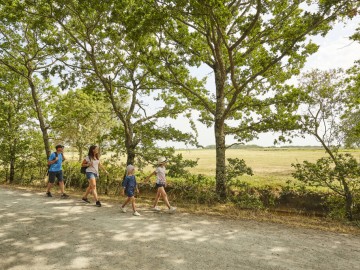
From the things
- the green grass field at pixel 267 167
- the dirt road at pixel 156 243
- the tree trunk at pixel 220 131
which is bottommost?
the dirt road at pixel 156 243

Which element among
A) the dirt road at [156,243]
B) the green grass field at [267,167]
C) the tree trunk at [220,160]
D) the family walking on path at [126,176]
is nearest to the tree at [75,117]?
the family walking on path at [126,176]

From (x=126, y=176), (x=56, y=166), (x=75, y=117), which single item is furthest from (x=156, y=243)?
(x=75, y=117)

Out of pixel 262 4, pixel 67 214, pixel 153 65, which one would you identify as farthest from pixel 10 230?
pixel 262 4

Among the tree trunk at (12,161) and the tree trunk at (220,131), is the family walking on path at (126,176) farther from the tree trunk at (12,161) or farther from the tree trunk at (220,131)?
the tree trunk at (12,161)

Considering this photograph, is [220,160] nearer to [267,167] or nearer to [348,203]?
[348,203]

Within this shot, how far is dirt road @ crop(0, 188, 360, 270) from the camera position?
464cm

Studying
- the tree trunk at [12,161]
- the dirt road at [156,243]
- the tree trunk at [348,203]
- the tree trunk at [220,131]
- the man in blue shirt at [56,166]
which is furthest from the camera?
the tree trunk at [12,161]

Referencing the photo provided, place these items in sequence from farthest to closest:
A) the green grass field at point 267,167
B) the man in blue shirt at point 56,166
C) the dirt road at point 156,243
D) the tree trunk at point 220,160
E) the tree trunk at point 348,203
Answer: the green grass field at point 267,167, the tree trunk at point 220,160, the man in blue shirt at point 56,166, the tree trunk at point 348,203, the dirt road at point 156,243

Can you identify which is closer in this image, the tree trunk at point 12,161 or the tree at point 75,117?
the tree at point 75,117

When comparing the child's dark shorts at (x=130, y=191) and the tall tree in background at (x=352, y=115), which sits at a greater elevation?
the tall tree in background at (x=352, y=115)

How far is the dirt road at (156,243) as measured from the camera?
464cm

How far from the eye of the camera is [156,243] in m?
5.54

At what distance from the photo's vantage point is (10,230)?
19.9 ft

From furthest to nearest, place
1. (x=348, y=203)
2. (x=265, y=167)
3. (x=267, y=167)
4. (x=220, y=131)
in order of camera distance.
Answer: (x=265, y=167) < (x=267, y=167) < (x=220, y=131) < (x=348, y=203)
